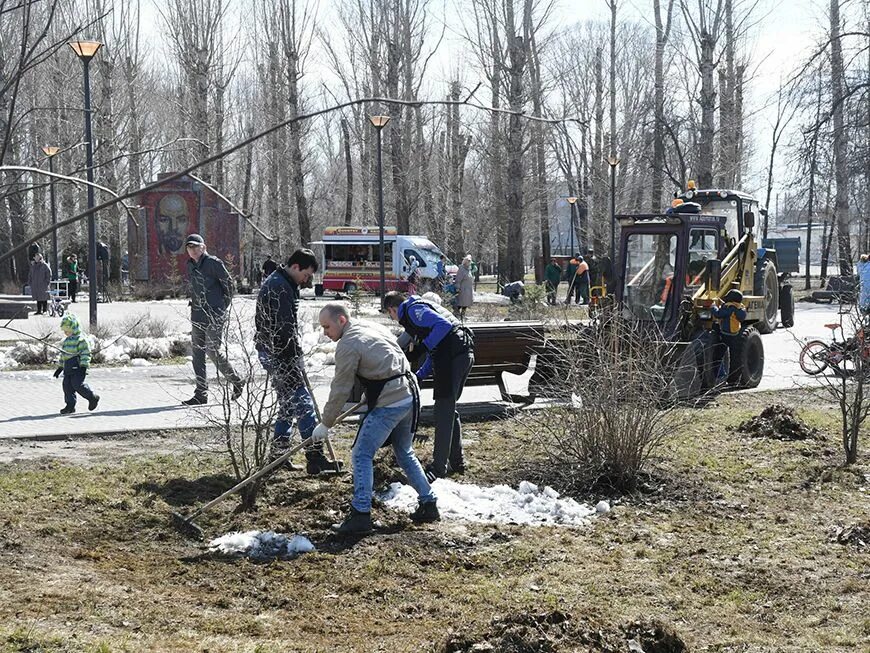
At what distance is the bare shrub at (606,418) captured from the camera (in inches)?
291

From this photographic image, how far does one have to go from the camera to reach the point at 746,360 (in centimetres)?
1316

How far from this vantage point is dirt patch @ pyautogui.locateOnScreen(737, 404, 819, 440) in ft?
31.1

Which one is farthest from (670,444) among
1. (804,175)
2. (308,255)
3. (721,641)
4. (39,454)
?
(804,175)

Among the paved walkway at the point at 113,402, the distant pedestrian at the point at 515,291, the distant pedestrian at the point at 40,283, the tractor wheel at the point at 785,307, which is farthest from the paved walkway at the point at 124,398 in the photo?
the distant pedestrian at the point at 40,283

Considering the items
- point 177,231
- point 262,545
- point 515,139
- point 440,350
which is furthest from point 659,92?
point 262,545

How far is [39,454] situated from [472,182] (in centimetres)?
5670

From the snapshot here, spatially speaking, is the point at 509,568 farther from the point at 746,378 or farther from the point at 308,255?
the point at 746,378

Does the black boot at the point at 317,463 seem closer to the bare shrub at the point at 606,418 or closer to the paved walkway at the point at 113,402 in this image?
the paved walkway at the point at 113,402

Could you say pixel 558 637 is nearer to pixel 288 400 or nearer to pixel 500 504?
pixel 500 504

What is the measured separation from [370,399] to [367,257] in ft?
98.6

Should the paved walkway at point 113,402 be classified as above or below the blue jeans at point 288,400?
below

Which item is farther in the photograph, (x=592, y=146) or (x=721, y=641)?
(x=592, y=146)

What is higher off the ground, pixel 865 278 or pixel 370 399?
pixel 865 278

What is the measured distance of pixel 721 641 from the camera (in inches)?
182
